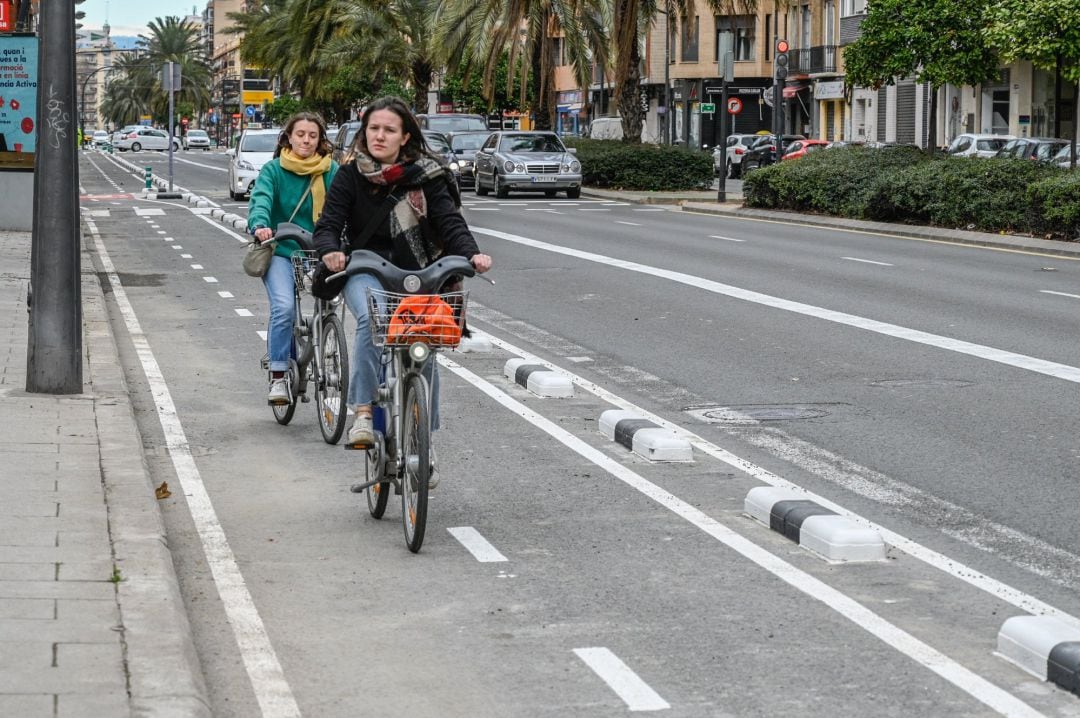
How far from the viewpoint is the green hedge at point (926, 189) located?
2494cm

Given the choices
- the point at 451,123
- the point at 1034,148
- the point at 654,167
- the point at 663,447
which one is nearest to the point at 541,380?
the point at 663,447

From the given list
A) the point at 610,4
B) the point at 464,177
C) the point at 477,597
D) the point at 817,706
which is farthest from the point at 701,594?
the point at 610,4

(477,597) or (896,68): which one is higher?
(896,68)

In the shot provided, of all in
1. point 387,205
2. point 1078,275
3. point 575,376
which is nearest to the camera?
A: point 387,205

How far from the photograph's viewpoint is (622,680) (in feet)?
16.3

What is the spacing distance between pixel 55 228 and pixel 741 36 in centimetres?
7470

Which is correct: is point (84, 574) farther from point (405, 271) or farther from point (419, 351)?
point (405, 271)

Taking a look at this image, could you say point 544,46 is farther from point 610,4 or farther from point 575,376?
point 575,376

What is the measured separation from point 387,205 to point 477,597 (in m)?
1.98

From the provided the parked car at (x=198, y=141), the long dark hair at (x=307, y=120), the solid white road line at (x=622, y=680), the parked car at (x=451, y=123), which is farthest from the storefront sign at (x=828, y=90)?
the solid white road line at (x=622, y=680)

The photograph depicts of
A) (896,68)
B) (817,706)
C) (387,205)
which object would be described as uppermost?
(896,68)

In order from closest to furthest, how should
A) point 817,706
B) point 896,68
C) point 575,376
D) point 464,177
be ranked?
point 817,706
point 575,376
point 896,68
point 464,177

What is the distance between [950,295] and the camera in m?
16.8

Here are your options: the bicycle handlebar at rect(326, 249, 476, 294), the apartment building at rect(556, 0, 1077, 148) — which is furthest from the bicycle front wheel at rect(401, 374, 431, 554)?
the apartment building at rect(556, 0, 1077, 148)
